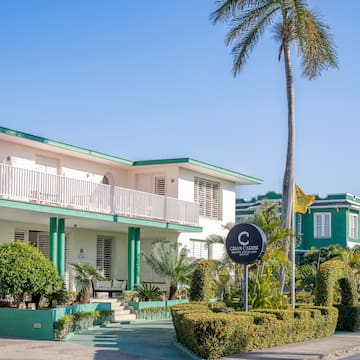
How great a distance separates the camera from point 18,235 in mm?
27250

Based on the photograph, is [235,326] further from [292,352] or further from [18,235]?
[18,235]

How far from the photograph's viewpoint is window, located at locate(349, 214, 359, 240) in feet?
161

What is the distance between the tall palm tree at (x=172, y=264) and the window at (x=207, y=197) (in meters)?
5.54

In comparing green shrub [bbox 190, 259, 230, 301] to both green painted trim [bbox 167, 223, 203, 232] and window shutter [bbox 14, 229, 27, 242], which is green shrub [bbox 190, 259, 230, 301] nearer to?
green painted trim [bbox 167, 223, 203, 232]

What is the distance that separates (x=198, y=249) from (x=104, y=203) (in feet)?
28.8

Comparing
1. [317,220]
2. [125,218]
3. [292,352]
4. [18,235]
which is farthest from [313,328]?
[317,220]

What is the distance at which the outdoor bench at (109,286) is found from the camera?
94.3 feet

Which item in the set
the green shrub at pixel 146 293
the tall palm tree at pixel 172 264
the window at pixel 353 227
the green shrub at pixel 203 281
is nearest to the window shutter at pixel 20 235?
the green shrub at pixel 146 293

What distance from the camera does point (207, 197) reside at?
35.0m

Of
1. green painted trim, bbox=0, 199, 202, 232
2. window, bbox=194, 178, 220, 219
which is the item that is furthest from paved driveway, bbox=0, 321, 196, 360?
window, bbox=194, 178, 220, 219

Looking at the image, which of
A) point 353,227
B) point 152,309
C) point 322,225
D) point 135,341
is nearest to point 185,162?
point 152,309

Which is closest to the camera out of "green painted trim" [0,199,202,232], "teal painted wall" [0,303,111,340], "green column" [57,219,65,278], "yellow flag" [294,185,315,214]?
"teal painted wall" [0,303,111,340]

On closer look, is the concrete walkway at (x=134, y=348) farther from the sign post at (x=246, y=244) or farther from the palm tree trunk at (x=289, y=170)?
the palm tree trunk at (x=289, y=170)

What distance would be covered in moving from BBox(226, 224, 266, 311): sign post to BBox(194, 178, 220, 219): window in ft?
→ 46.4
